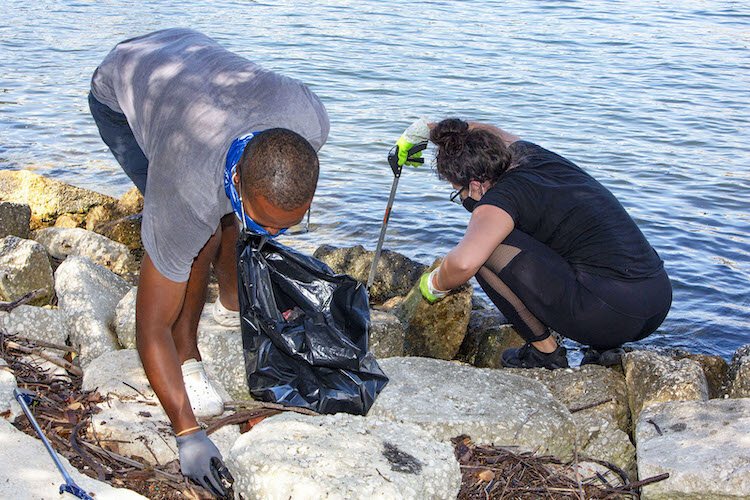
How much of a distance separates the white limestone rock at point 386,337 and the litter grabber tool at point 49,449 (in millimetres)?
1693

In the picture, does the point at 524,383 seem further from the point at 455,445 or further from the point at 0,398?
the point at 0,398

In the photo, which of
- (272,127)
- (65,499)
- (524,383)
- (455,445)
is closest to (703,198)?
(524,383)

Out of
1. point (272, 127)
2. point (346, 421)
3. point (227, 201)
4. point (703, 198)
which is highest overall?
point (272, 127)

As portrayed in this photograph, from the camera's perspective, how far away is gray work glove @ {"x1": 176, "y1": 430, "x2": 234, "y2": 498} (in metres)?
2.91

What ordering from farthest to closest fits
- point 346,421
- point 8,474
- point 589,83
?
point 589,83, point 346,421, point 8,474

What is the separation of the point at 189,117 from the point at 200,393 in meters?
1.12

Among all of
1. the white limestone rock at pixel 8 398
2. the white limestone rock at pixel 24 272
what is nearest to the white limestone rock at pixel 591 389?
the white limestone rock at pixel 8 398

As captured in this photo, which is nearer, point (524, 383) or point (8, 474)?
point (8, 474)

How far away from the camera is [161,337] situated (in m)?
2.90

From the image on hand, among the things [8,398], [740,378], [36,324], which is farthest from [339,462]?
[740,378]

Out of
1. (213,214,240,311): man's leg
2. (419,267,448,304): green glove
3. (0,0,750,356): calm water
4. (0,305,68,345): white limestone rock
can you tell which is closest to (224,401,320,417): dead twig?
(213,214,240,311): man's leg

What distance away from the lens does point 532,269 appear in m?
4.26

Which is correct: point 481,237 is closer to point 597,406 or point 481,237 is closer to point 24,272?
point 597,406

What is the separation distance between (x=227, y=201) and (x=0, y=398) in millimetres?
1272
